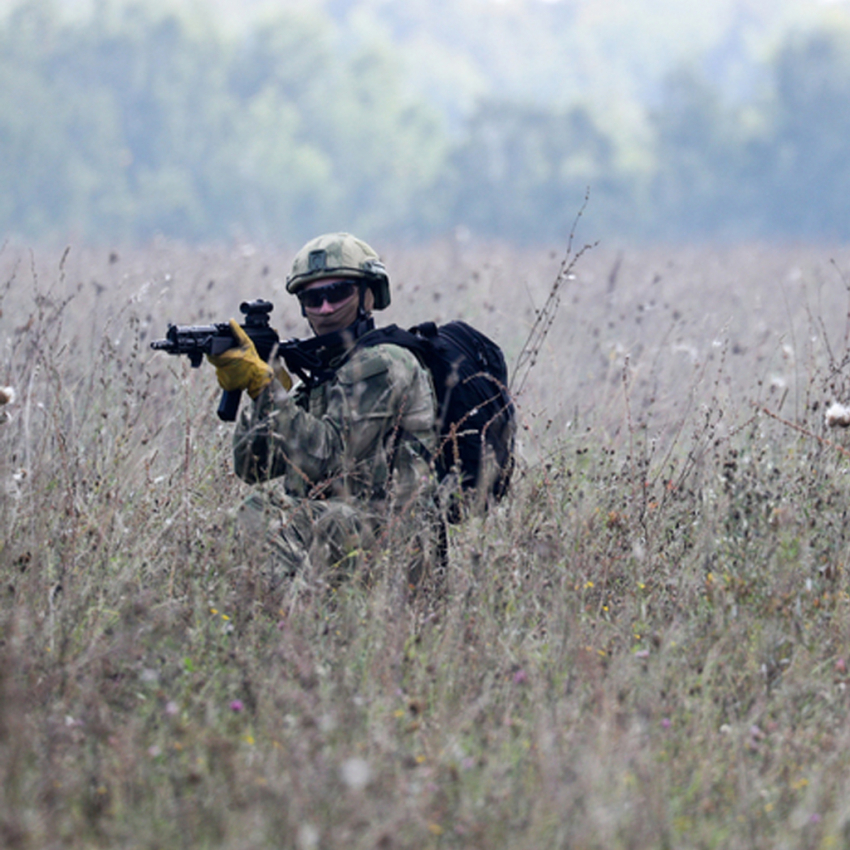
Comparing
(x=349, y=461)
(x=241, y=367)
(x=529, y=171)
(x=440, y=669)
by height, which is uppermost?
(x=529, y=171)

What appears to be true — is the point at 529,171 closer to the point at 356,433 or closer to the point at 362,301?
the point at 362,301

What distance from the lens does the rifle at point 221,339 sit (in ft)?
10.8

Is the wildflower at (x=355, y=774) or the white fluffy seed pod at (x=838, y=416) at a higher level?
the white fluffy seed pod at (x=838, y=416)

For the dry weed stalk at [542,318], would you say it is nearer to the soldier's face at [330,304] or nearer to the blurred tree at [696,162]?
the soldier's face at [330,304]

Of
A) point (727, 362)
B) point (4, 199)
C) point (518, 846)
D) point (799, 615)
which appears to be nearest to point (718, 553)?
point (799, 615)

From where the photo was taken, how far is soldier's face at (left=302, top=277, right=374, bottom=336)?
374cm

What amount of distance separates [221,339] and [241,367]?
0.12 m

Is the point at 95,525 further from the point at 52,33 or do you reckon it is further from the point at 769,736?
the point at 52,33

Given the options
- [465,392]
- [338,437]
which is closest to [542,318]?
[465,392]

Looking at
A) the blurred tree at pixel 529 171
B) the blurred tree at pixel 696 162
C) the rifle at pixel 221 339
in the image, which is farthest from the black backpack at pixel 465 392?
the blurred tree at pixel 696 162

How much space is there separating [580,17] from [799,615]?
137m

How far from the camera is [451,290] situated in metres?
8.98

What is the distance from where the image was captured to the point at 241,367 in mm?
3367

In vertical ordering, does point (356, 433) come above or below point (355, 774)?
above
